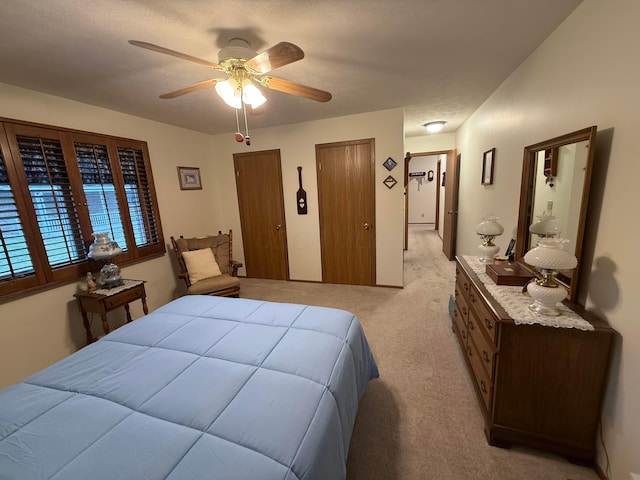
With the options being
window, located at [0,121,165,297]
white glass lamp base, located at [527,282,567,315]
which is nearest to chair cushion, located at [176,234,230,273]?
window, located at [0,121,165,297]

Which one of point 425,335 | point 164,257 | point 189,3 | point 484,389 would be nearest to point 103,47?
point 189,3

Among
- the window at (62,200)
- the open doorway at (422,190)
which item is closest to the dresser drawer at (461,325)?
the window at (62,200)

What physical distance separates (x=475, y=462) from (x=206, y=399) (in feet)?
4.77

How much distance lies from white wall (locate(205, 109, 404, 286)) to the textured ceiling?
2.59ft

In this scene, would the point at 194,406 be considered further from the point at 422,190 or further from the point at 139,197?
the point at 422,190

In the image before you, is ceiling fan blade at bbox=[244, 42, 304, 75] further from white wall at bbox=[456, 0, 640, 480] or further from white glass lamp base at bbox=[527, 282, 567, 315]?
white glass lamp base at bbox=[527, 282, 567, 315]

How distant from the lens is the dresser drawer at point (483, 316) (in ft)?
4.61

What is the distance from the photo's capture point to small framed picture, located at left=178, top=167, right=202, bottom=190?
3.62 metres

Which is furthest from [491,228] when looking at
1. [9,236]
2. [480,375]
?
[9,236]

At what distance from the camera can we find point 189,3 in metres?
1.28

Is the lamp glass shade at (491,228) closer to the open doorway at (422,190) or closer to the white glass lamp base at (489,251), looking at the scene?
the white glass lamp base at (489,251)

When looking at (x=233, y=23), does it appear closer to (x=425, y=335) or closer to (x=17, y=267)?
(x=17, y=267)

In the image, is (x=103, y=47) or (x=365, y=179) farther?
(x=365, y=179)

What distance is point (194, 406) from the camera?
3.37ft
